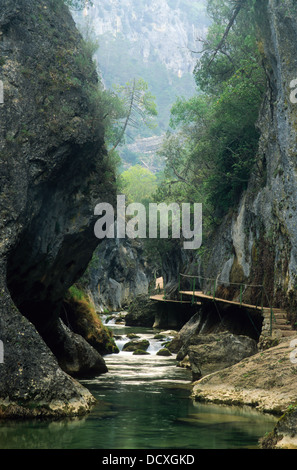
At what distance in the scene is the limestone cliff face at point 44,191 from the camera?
39.2 ft

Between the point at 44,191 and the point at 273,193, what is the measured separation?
9.52 meters

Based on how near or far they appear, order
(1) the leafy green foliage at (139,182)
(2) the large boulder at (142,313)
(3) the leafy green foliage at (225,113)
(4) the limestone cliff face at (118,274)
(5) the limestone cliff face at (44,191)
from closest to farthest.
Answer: (5) the limestone cliff face at (44,191), (3) the leafy green foliage at (225,113), (2) the large boulder at (142,313), (4) the limestone cliff face at (118,274), (1) the leafy green foliage at (139,182)

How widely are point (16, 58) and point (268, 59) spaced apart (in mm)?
9727

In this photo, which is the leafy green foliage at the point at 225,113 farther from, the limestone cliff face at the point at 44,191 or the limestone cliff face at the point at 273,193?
the limestone cliff face at the point at 44,191

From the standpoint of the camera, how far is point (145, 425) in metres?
11.6

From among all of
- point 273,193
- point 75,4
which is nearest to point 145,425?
point 273,193

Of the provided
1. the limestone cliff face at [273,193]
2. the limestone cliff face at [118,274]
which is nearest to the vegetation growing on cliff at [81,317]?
the limestone cliff face at [273,193]

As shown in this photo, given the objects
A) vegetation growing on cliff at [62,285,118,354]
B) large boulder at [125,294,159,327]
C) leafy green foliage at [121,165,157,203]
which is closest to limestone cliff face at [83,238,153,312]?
large boulder at [125,294,159,327]

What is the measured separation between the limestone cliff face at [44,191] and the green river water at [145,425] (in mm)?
840

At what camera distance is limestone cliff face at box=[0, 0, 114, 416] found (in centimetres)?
1195

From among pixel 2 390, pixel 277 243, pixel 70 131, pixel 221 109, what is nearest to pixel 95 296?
pixel 221 109

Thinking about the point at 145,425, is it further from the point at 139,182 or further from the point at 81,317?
the point at 139,182

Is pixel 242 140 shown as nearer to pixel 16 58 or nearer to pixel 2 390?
pixel 16 58

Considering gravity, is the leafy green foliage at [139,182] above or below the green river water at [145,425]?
above
